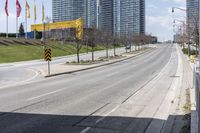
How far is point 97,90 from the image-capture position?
22266 millimetres

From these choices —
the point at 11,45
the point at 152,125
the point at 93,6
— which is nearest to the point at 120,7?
the point at 93,6

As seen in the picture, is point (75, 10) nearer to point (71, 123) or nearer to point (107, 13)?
point (107, 13)

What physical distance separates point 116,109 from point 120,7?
14624cm

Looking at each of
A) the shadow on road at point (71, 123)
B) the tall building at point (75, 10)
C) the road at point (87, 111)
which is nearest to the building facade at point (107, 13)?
the tall building at point (75, 10)

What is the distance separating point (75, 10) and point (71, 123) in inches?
4853

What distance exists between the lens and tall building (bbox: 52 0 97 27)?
4843 inches

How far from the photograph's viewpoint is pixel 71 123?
1230 cm

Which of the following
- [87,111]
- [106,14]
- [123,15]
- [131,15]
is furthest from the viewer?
[131,15]

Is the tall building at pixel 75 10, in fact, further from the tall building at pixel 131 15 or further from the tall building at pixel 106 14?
the tall building at pixel 131 15

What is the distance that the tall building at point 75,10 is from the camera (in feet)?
404

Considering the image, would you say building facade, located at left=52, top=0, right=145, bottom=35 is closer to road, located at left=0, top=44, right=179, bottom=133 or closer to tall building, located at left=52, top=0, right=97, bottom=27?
tall building, located at left=52, top=0, right=97, bottom=27

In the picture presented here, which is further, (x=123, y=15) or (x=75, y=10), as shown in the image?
(x=123, y=15)

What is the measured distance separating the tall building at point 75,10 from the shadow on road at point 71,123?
333 feet

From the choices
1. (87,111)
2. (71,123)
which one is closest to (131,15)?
(87,111)
